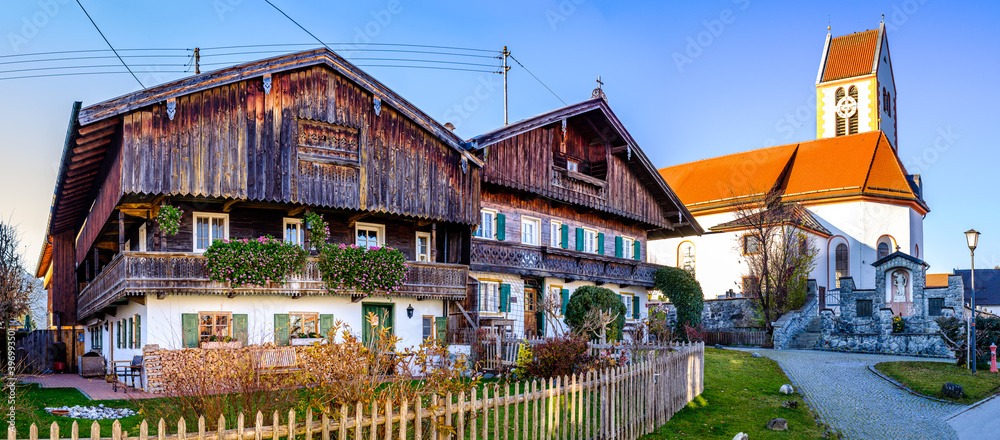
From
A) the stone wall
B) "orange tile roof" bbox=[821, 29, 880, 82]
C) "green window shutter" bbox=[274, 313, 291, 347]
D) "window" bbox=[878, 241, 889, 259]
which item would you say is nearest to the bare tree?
the stone wall

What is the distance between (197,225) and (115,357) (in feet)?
20.5

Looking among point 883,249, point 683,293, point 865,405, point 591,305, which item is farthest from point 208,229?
point 883,249

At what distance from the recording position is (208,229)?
73.7ft

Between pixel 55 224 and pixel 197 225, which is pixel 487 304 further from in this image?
pixel 55 224

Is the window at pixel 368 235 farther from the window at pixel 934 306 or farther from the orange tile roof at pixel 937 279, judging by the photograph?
the orange tile roof at pixel 937 279

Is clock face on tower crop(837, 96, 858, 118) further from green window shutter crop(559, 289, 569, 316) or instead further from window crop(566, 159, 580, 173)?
green window shutter crop(559, 289, 569, 316)

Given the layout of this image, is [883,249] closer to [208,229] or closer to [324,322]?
[324,322]

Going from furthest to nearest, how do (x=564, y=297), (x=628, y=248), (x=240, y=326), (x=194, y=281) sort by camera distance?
(x=628, y=248), (x=564, y=297), (x=240, y=326), (x=194, y=281)

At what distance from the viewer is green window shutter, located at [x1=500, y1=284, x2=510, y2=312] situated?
2942 cm

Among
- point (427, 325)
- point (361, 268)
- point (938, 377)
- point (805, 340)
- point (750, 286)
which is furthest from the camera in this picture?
point (750, 286)

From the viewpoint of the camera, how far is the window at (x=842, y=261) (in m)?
51.7

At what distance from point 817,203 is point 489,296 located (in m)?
32.8

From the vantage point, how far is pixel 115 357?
83.0ft

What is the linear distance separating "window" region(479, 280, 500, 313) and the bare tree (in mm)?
15870
